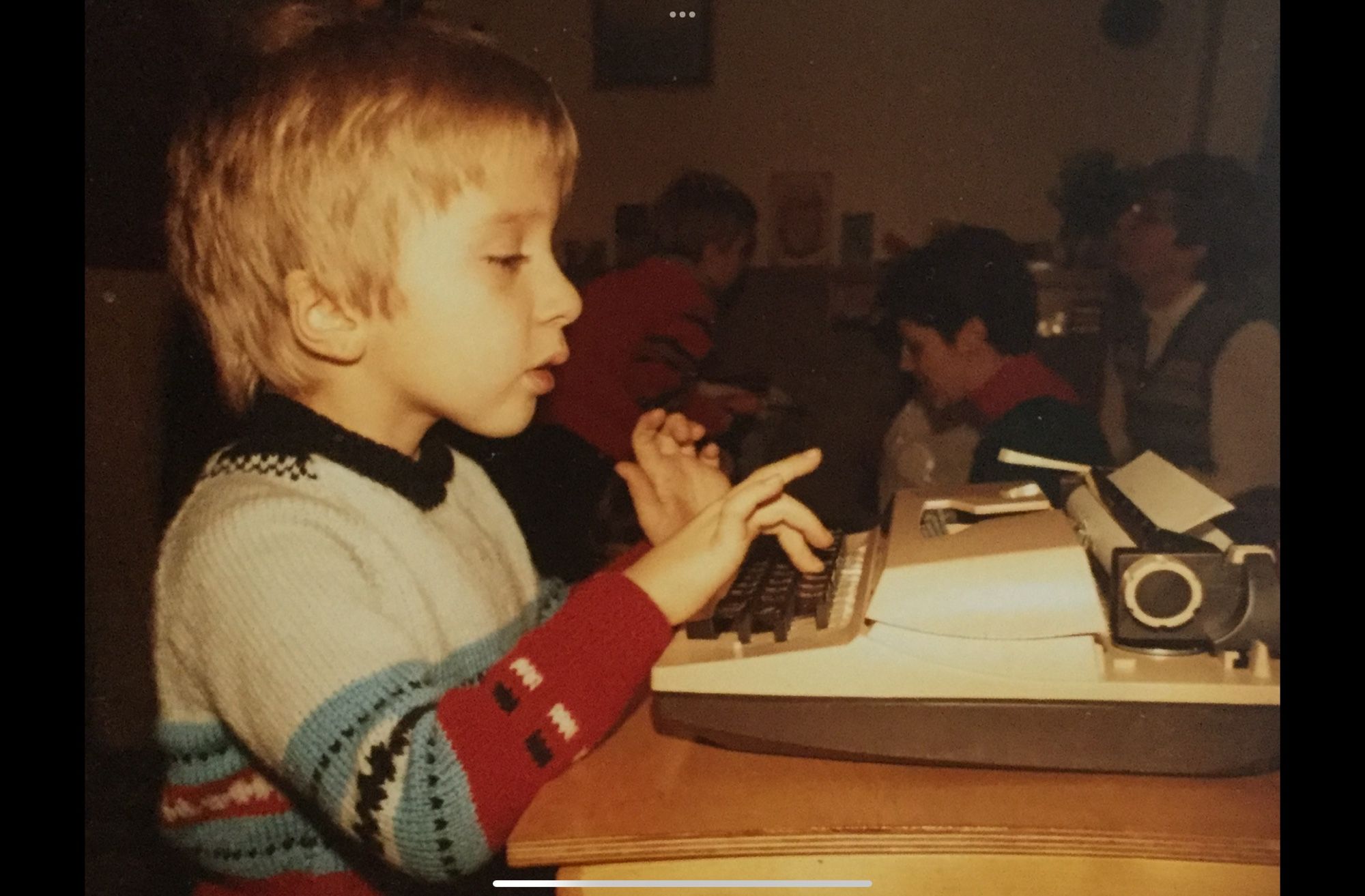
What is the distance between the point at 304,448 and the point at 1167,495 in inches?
25.3

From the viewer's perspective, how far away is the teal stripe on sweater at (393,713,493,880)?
0.55 metres

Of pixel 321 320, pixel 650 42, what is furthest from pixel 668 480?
pixel 650 42

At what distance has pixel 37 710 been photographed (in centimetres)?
54

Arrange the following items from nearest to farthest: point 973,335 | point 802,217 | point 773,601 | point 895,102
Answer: point 773,601, point 895,102, point 802,217, point 973,335

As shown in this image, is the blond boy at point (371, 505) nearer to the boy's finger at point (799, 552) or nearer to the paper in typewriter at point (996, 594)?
Result: the boy's finger at point (799, 552)

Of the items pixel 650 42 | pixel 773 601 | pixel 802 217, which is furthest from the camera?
pixel 802 217

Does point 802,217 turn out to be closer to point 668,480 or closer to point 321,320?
point 668,480

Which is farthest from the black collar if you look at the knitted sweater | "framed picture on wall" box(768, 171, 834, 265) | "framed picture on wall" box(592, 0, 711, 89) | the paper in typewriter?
"framed picture on wall" box(768, 171, 834, 265)

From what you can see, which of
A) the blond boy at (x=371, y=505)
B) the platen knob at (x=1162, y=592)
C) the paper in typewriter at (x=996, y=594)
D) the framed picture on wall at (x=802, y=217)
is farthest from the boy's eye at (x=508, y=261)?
the framed picture on wall at (x=802, y=217)

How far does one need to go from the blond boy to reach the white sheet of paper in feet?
0.81

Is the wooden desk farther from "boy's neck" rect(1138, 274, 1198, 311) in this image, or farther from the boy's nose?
"boy's neck" rect(1138, 274, 1198, 311)

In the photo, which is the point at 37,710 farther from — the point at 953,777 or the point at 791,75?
the point at 791,75

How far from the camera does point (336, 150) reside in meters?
0.68

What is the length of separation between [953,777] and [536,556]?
0.73m
